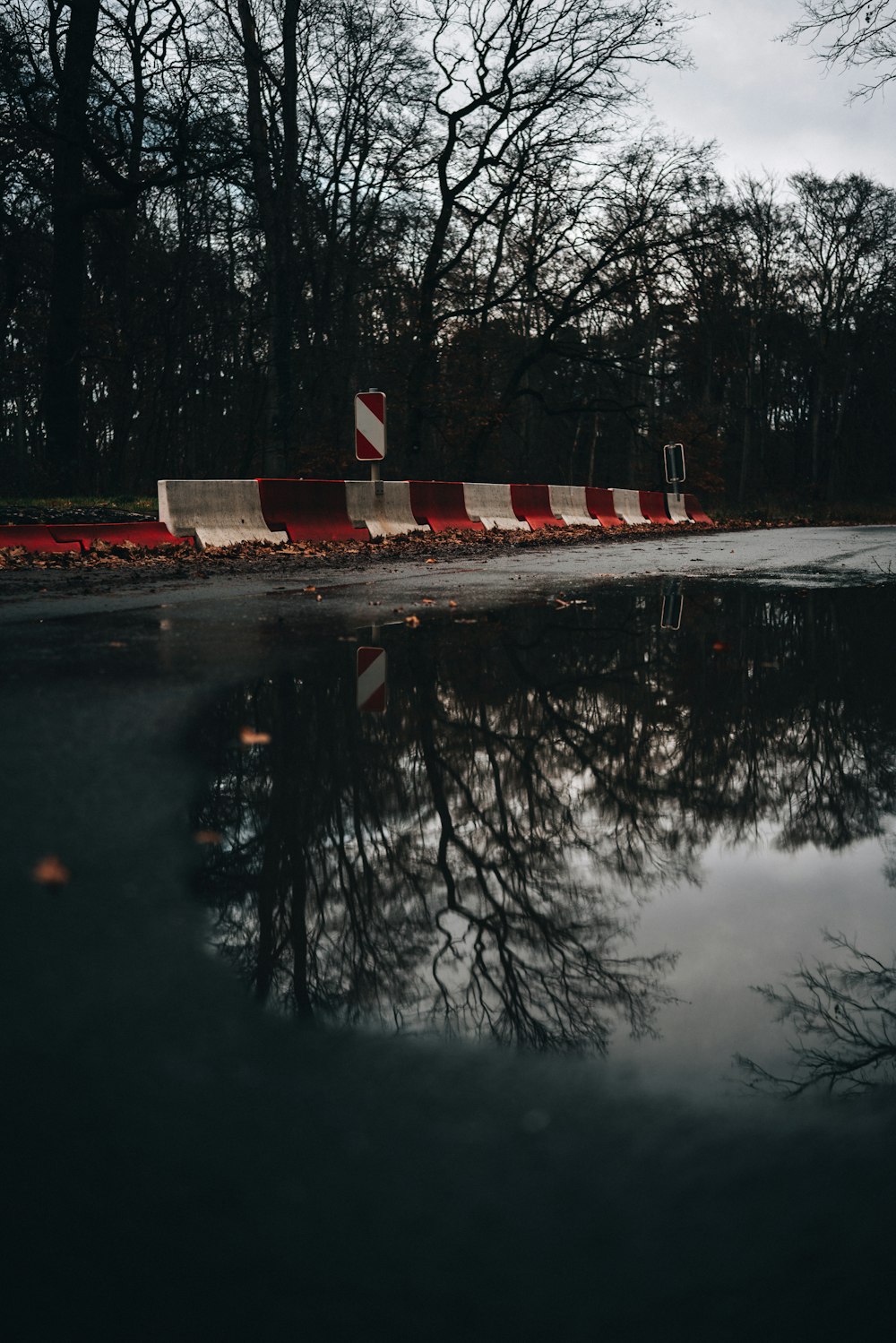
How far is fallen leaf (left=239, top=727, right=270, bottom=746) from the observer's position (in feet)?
13.6

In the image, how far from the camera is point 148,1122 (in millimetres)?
1714

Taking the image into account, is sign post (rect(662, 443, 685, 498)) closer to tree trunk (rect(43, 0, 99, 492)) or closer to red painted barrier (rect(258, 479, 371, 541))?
red painted barrier (rect(258, 479, 371, 541))

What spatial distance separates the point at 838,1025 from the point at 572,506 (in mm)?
22468

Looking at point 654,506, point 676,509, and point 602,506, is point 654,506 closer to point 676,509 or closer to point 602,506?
point 676,509

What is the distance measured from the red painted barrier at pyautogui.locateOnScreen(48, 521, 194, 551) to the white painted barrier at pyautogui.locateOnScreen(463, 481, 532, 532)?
6.98 m

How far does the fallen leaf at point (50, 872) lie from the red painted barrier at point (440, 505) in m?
15.7

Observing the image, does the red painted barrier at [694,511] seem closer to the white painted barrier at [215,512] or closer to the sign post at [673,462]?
the sign post at [673,462]

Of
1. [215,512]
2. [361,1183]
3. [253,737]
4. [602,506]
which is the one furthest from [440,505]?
[361,1183]

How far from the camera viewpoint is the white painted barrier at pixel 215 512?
13758mm

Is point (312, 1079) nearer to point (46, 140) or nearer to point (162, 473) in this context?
point (46, 140)

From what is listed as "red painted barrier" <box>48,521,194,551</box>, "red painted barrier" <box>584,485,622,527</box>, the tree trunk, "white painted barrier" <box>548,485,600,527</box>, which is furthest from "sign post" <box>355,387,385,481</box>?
"red painted barrier" <box>584,485,622,527</box>

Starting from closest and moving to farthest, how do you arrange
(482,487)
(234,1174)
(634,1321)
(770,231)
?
(634,1321), (234,1174), (482,487), (770,231)

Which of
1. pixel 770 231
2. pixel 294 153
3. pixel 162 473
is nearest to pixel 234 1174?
pixel 294 153

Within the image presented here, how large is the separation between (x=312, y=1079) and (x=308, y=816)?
1.49 m
